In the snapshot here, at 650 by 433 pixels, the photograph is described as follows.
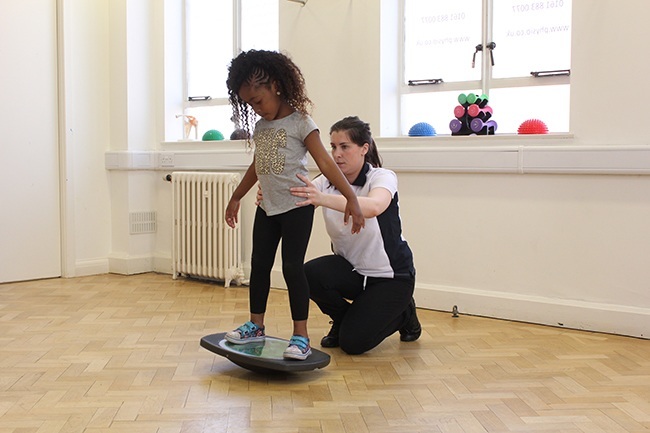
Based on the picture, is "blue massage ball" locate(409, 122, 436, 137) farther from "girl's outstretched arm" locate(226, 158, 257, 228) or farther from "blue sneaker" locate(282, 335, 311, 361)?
"blue sneaker" locate(282, 335, 311, 361)

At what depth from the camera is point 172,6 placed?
5.54m

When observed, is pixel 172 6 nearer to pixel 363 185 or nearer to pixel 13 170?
pixel 13 170

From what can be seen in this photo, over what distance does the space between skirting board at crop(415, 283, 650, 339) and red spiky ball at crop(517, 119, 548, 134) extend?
2.83 ft

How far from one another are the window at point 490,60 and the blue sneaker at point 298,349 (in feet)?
6.46

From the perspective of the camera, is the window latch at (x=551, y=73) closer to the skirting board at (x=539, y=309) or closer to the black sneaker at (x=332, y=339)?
the skirting board at (x=539, y=309)

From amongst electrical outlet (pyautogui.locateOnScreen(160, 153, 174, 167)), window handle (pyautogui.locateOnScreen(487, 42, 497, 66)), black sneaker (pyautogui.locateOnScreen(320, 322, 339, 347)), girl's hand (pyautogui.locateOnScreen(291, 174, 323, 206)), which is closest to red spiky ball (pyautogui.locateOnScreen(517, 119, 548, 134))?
window handle (pyautogui.locateOnScreen(487, 42, 497, 66))

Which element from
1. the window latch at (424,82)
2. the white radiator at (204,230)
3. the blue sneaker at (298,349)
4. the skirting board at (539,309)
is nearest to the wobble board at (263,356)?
the blue sneaker at (298,349)

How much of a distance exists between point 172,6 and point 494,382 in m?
3.98

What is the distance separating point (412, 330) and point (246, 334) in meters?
0.86

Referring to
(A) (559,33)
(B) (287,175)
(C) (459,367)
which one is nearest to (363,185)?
(B) (287,175)

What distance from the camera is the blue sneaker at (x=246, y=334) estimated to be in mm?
2887

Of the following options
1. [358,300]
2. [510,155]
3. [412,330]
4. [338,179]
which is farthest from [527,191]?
[338,179]

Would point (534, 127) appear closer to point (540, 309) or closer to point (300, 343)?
point (540, 309)

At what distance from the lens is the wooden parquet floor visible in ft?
7.53
